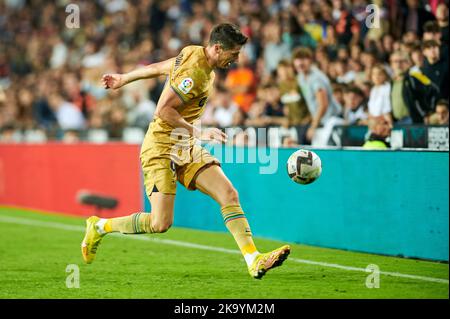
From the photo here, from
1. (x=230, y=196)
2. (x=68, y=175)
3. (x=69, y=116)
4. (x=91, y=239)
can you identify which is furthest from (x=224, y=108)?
(x=230, y=196)

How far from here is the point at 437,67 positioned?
11.6 m

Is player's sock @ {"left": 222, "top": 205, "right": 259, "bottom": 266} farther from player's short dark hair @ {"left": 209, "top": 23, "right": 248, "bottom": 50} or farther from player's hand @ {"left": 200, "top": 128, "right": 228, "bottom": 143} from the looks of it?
player's short dark hair @ {"left": 209, "top": 23, "right": 248, "bottom": 50}

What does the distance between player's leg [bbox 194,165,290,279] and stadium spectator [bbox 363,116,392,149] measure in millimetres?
3017

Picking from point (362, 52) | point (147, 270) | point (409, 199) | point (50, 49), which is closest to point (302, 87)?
point (362, 52)

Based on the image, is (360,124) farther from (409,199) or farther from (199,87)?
(199,87)

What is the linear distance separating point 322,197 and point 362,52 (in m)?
3.02

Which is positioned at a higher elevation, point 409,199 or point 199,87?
point 199,87

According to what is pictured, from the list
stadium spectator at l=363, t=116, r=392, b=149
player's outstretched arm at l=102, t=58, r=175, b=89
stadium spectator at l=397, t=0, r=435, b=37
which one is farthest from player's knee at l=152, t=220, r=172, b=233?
stadium spectator at l=397, t=0, r=435, b=37

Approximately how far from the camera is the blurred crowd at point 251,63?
12.4 metres

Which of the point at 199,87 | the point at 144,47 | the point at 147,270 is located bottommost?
the point at 147,270

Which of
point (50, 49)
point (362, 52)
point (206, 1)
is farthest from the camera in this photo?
point (50, 49)

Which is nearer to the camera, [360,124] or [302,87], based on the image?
[360,124]

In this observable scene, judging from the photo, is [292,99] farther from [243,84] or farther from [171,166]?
[171,166]

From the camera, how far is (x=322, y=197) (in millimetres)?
11781
